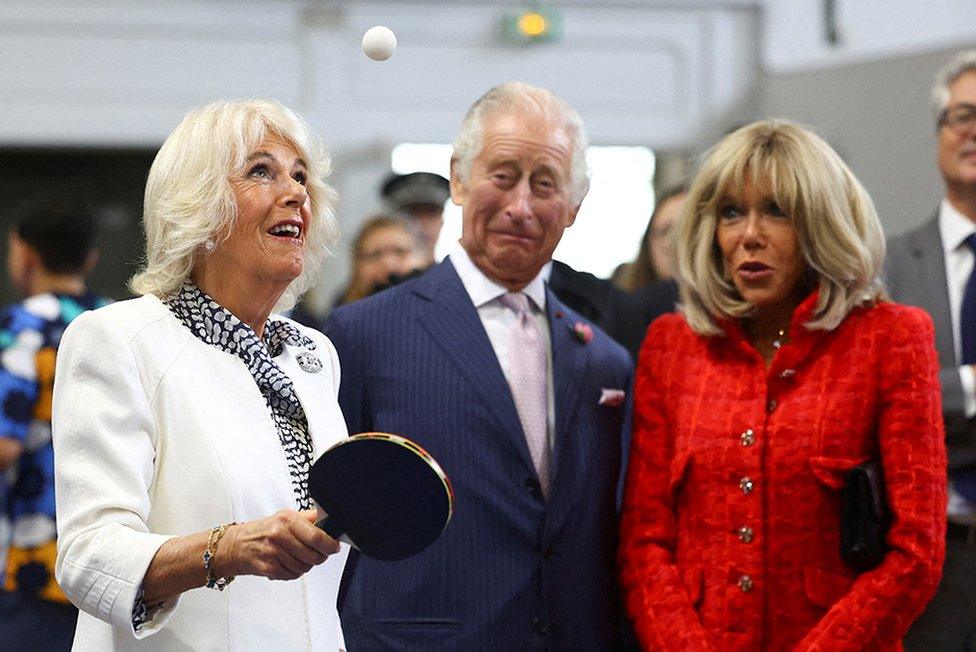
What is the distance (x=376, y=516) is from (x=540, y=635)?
0.89m

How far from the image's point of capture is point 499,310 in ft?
9.82

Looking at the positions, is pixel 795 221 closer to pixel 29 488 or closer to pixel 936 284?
pixel 936 284

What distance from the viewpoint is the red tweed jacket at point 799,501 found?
2.67 meters

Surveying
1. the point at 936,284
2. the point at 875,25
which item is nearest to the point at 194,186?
the point at 936,284

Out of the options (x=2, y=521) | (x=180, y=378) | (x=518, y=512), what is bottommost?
(x=2, y=521)

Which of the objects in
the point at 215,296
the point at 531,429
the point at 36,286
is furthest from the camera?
the point at 36,286

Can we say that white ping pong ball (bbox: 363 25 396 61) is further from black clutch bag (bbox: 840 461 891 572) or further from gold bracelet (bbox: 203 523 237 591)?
black clutch bag (bbox: 840 461 891 572)

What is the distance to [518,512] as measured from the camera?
2.79 m

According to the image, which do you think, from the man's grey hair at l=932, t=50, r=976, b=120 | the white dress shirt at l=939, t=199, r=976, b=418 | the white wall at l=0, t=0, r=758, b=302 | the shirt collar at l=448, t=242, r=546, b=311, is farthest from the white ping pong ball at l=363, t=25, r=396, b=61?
the white wall at l=0, t=0, r=758, b=302

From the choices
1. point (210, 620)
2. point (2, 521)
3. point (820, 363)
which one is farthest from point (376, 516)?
point (2, 521)

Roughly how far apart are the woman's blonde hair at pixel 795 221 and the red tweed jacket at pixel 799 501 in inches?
2.8

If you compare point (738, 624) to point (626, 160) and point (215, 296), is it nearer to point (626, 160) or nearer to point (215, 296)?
point (215, 296)

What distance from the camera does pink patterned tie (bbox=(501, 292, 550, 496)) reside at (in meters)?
2.88

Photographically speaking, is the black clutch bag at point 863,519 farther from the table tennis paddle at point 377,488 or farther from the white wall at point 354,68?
the white wall at point 354,68
